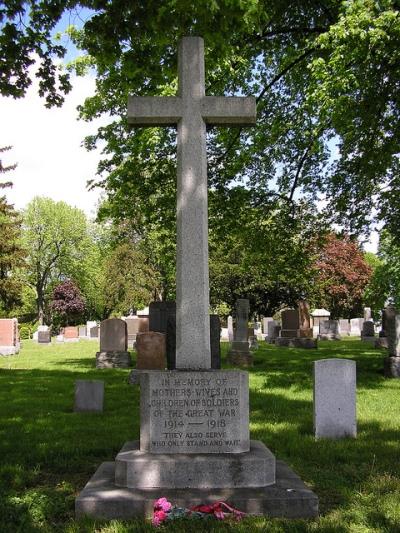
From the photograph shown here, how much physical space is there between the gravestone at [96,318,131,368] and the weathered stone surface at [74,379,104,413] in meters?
7.70

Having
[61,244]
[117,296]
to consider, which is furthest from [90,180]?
[61,244]

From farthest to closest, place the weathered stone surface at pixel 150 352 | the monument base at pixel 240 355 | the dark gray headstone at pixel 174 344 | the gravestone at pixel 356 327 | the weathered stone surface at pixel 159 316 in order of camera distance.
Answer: the gravestone at pixel 356 327 < the monument base at pixel 240 355 < the weathered stone surface at pixel 159 316 < the weathered stone surface at pixel 150 352 < the dark gray headstone at pixel 174 344

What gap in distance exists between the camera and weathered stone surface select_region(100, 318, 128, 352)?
1706 cm

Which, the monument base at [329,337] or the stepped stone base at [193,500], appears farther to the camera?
the monument base at [329,337]

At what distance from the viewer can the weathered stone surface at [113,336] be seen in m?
17.1

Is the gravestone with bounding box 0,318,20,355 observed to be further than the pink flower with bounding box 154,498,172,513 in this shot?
Yes

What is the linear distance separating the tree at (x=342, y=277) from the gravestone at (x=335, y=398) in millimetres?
38046

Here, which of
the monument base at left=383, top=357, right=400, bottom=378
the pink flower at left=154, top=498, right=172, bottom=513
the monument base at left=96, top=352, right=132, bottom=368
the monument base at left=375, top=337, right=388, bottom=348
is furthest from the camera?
the monument base at left=375, top=337, right=388, bottom=348

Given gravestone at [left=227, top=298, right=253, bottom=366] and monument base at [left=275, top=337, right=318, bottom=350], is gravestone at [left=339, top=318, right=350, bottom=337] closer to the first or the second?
monument base at [left=275, top=337, right=318, bottom=350]

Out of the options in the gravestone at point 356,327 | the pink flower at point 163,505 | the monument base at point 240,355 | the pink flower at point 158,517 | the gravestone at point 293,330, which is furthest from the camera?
the gravestone at point 356,327

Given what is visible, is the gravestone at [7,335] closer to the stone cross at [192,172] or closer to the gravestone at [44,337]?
the gravestone at [44,337]

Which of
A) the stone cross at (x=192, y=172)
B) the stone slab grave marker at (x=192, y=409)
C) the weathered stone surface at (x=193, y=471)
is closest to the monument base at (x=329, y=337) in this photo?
the stone slab grave marker at (x=192, y=409)

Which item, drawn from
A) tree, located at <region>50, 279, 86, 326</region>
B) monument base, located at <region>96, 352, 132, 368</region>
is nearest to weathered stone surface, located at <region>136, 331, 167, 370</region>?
monument base, located at <region>96, 352, 132, 368</region>

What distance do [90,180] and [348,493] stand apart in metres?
12.4
